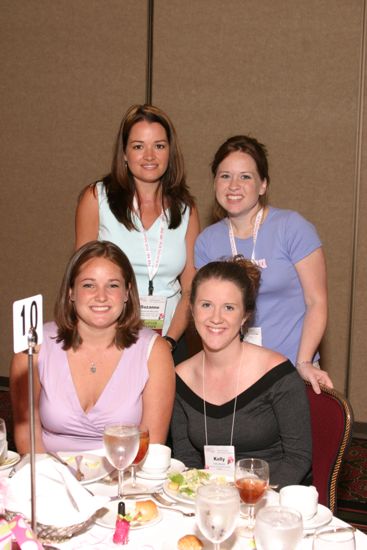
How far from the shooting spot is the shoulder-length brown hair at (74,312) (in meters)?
2.57

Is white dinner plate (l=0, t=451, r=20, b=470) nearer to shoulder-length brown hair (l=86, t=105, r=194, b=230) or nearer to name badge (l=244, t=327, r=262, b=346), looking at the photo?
name badge (l=244, t=327, r=262, b=346)

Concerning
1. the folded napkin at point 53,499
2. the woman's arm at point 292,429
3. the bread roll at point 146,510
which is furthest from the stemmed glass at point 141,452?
the woman's arm at point 292,429

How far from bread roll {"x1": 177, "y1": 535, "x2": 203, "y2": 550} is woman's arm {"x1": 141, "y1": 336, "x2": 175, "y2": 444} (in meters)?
0.86

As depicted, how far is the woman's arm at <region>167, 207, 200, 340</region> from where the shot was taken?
3266 mm

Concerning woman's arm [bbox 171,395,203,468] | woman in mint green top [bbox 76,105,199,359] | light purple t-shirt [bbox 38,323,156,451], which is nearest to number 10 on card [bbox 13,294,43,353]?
light purple t-shirt [bbox 38,323,156,451]

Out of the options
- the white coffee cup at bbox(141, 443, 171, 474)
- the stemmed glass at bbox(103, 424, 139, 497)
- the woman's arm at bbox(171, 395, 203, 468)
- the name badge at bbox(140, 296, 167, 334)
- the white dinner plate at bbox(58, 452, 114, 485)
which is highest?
the name badge at bbox(140, 296, 167, 334)

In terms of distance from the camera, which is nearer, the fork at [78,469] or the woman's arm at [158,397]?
the fork at [78,469]

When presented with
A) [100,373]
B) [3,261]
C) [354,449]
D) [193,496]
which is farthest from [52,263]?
[193,496]

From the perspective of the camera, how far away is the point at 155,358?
253cm

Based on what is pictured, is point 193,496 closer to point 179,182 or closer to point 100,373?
point 100,373

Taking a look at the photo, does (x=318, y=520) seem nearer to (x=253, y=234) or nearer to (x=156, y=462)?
(x=156, y=462)

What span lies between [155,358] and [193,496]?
2.53 feet

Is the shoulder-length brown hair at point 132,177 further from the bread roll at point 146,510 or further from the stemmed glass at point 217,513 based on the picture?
the stemmed glass at point 217,513

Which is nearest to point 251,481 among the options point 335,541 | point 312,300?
point 335,541
